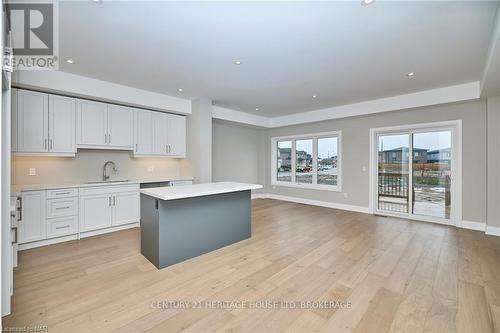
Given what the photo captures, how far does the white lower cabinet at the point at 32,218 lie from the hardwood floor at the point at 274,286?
242 millimetres

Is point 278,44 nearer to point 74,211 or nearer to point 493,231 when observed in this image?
point 74,211

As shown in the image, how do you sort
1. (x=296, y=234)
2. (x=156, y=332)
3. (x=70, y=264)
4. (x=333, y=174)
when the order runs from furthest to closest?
1. (x=333, y=174)
2. (x=296, y=234)
3. (x=70, y=264)
4. (x=156, y=332)

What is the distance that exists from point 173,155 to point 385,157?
5.00 m

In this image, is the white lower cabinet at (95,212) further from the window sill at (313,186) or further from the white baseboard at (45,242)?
the window sill at (313,186)

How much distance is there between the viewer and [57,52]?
298 centimetres

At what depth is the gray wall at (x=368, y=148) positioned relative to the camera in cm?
430

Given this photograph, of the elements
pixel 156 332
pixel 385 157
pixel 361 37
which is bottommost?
pixel 156 332

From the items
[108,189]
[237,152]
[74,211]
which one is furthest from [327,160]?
[74,211]

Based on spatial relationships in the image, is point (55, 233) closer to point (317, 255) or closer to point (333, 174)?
point (317, 255)

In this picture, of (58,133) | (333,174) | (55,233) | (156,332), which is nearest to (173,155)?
(58,133)

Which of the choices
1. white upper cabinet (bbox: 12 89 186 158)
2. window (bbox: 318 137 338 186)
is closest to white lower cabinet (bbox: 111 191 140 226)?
white upper cabinet (bbox: 12 89 186 158)

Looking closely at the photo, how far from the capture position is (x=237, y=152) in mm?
7223

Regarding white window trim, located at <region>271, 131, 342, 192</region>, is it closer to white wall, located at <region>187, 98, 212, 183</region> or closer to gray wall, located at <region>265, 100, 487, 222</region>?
gray wall, located at <region>265, 100, 487, 222</region>

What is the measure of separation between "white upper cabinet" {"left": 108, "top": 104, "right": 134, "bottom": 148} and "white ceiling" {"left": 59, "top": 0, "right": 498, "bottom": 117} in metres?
0.55
